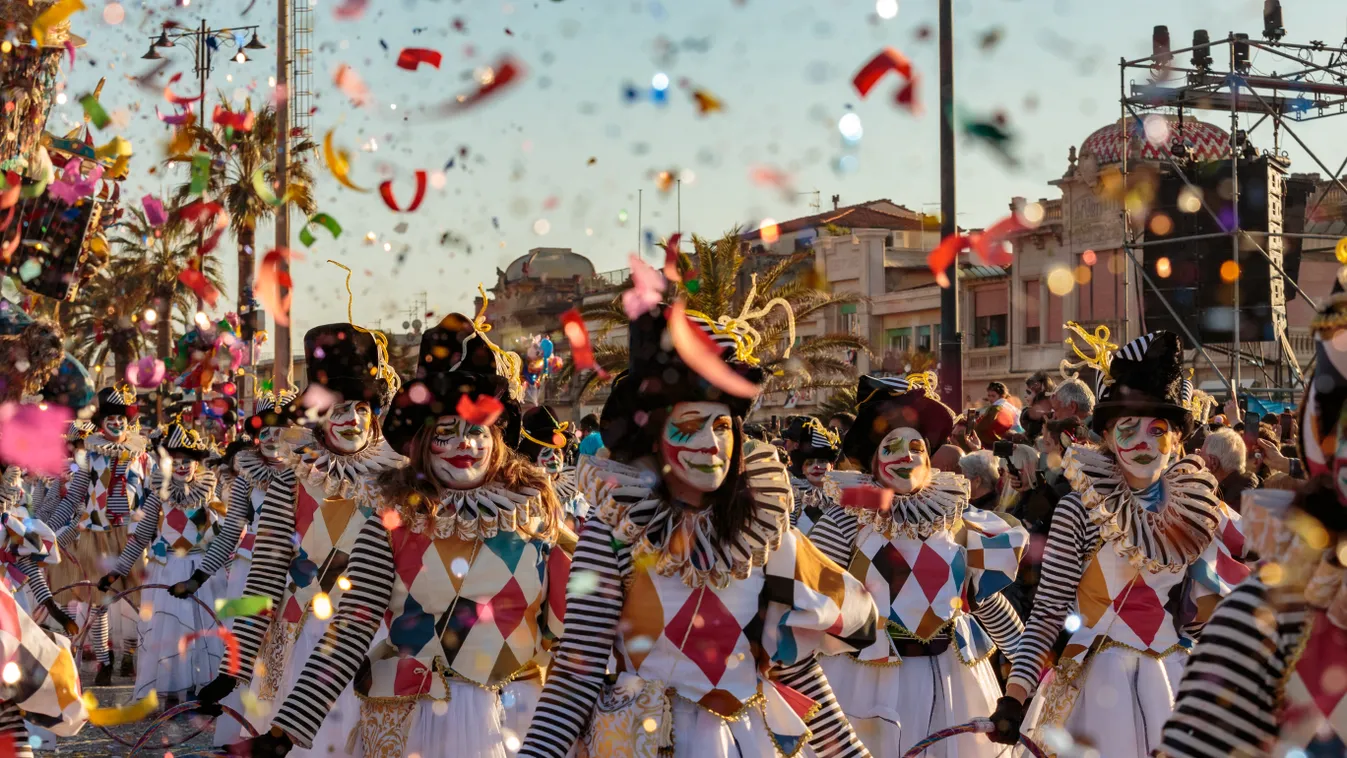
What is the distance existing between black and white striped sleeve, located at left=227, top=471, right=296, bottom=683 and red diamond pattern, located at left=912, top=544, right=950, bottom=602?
2634 mm

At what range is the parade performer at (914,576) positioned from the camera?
6996 mm

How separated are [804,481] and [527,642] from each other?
17.0 feet

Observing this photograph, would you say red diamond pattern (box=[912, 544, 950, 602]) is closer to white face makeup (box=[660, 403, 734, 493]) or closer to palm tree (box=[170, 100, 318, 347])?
white face makeup (box=[660, 403, 734, 493])

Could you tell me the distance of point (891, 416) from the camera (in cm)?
711

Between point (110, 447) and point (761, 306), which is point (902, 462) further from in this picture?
point (761, 306)

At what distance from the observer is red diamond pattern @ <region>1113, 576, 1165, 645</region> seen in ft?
20.2

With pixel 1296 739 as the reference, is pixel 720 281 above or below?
above

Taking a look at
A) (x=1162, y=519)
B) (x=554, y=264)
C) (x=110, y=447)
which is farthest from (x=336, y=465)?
(x=554, y=264)

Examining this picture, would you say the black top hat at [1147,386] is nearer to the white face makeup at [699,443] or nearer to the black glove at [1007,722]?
the black glove at [1007,722]

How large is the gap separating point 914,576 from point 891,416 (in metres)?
0.68

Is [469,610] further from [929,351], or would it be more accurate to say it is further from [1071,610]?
[929,351]

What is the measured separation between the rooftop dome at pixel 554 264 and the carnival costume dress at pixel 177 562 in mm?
40113

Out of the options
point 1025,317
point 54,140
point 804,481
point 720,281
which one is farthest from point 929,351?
point 54,140

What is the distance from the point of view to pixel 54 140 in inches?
316
